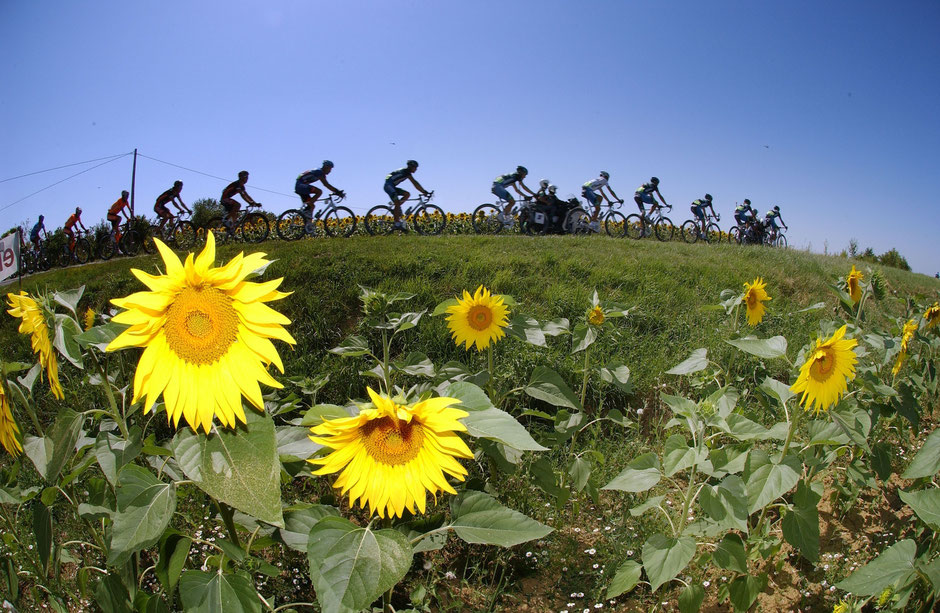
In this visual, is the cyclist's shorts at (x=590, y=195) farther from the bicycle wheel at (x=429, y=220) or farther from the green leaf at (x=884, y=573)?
the green leaf at (x=884, y=573)

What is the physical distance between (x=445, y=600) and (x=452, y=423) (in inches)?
46.9

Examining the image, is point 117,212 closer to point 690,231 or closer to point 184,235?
point 184,235

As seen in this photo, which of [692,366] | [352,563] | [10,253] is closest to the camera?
[352,563]

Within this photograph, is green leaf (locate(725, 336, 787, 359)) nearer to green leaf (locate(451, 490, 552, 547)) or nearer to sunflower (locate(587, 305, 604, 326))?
sunflower (locate(587, 305, 604, 326))

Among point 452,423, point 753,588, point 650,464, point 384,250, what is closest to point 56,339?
point 452,423

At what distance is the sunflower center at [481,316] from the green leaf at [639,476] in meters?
0.90

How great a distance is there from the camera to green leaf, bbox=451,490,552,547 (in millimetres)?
1056

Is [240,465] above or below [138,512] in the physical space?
above

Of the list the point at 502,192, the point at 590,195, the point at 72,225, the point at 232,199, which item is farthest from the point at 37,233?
the point at 590,195

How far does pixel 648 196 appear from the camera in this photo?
1611 cm

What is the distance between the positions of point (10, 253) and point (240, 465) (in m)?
3.52

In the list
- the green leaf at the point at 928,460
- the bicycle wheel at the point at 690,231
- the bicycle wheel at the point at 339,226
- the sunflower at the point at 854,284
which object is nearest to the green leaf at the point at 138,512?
the green leaf at the point at 928,460

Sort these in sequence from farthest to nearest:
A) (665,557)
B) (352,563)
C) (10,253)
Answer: (10,253)
(665,557)
(352,563)

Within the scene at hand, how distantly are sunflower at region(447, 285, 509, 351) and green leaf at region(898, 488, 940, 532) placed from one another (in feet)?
4.57
